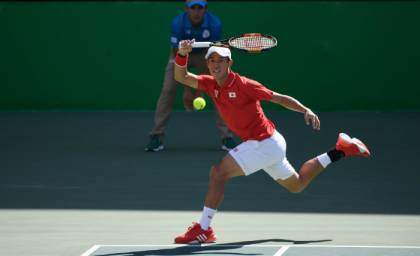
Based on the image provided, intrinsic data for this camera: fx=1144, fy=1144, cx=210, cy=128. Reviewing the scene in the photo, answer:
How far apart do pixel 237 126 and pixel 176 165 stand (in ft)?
12.5

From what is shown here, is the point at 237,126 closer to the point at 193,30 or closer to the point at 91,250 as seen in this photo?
the point at 91,250

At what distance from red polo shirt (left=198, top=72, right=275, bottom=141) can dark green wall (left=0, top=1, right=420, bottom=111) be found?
28.5ft

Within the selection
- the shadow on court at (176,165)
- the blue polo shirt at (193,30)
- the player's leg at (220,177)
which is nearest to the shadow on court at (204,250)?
the player's leg at (220,177)

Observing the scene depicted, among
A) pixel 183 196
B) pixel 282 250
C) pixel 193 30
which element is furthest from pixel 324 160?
pixel 193 30

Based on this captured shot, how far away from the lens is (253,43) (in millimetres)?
8875

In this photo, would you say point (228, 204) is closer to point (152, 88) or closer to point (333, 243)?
point (333, 243)

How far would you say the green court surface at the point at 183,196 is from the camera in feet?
26.8

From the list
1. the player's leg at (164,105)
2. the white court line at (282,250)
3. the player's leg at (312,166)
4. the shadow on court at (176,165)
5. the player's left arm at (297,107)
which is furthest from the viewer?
the player's leg at (164,105)

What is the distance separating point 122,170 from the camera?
11.8 m

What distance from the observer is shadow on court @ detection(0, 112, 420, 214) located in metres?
9.91

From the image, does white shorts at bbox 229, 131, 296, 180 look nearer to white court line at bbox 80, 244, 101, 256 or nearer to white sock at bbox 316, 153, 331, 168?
white sock at bbox 316, 153, 331, 168

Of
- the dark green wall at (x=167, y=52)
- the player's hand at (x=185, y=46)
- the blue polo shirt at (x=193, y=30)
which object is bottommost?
the player's hand at (x=185, y=46)

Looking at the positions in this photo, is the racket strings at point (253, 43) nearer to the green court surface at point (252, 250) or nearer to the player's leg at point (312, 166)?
the player's leg at point (312, 166)

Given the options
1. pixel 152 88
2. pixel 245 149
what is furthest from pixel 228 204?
pixel 152 88
